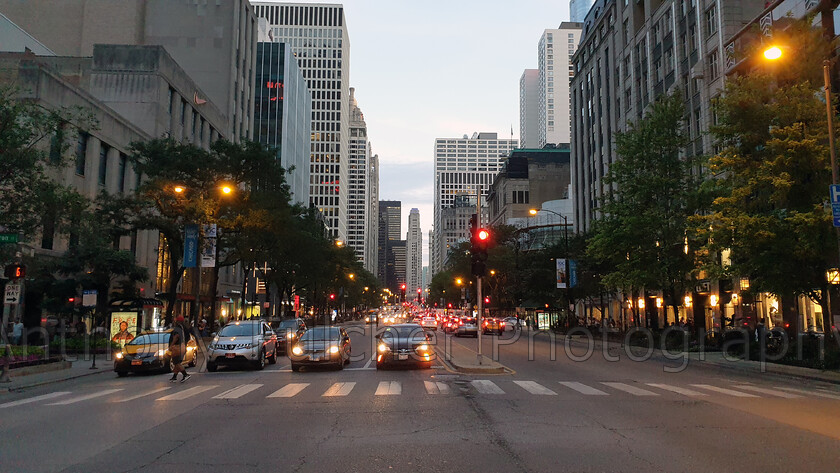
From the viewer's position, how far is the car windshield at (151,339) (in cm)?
2058

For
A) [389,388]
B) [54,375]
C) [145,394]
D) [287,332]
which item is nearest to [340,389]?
[389,388]

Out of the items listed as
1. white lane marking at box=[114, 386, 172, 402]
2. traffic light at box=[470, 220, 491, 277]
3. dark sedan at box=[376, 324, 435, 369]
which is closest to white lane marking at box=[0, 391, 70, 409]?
white lane marking at box=[114, 386, 172, 402]

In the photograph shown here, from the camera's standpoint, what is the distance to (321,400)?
13.0 metres

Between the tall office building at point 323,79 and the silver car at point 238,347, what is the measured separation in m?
146

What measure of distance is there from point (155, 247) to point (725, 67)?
4328 centimetres

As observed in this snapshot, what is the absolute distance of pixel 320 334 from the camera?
21172mm

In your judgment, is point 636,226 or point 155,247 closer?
point 636,226

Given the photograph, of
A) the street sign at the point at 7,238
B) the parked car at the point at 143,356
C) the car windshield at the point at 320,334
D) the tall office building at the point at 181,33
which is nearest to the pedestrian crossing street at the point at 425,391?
the parked car at the point at 143,356

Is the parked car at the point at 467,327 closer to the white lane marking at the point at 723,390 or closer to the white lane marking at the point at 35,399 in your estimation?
the white lane marking at the point at 723,390

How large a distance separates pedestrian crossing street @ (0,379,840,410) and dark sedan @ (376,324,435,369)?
3585mm

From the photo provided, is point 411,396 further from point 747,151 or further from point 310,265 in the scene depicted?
point 310,265

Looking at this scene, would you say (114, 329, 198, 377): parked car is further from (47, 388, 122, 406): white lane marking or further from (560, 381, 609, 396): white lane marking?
(560, 381, 609, 396): white lane marking

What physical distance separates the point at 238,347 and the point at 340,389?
704 centimetres

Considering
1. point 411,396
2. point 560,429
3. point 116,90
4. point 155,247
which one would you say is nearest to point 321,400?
point 411,396
